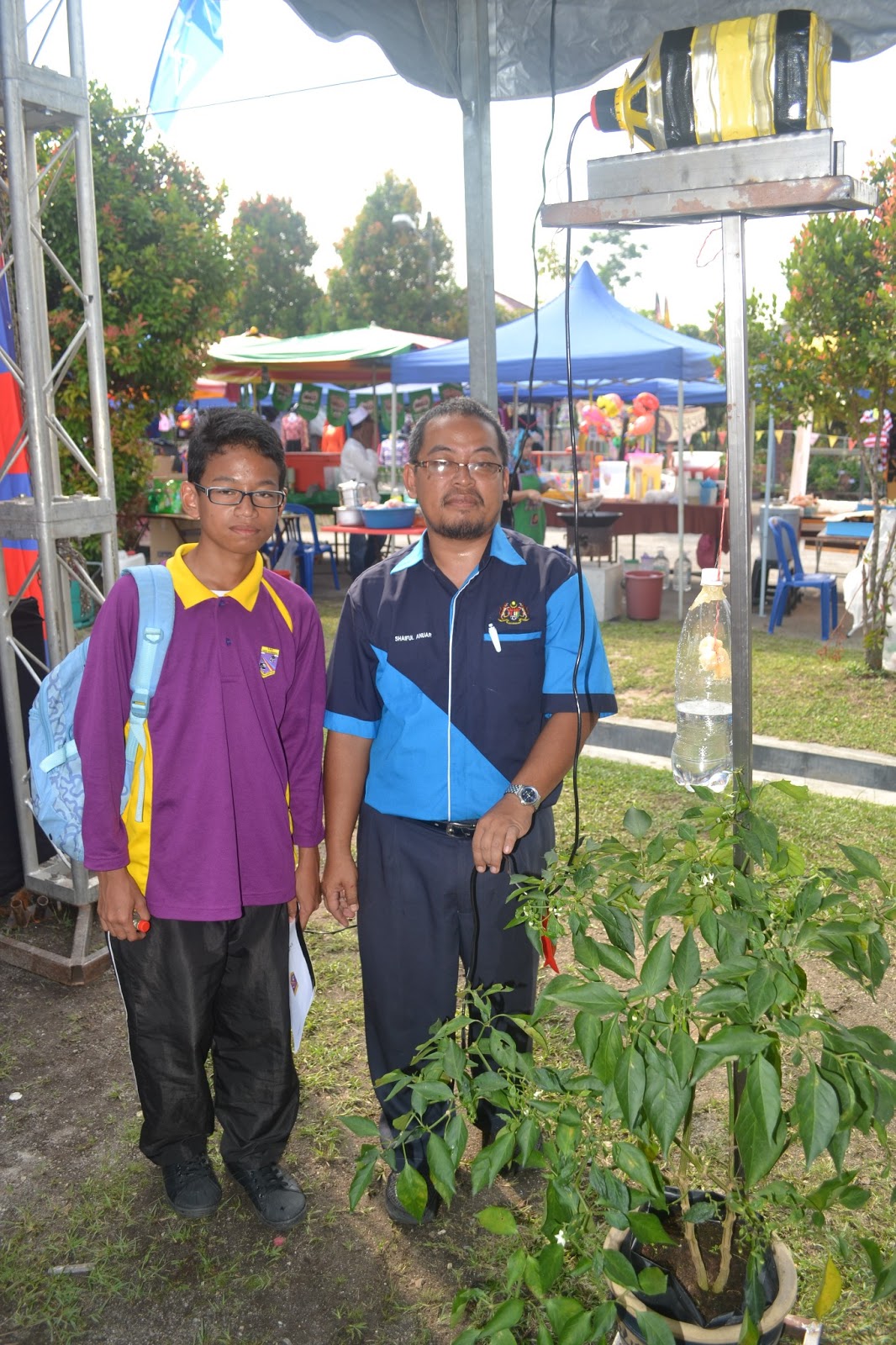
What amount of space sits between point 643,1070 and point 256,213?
42164mm

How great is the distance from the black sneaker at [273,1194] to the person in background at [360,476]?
854cm

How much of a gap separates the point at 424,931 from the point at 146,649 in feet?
2.89

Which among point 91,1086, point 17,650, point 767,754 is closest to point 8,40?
point 17,650

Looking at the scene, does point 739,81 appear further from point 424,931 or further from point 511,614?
point 424,931

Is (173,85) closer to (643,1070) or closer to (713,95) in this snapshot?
(713,95)

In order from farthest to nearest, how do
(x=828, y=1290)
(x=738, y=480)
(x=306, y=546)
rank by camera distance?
(x=306, y=546), (x=738, y=480), (x=828, y=1290)

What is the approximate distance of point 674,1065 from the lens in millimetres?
1440

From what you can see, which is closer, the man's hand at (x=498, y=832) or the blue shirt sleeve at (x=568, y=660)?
the man's hand at (x=498, y=832)

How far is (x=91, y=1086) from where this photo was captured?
10.6 feet

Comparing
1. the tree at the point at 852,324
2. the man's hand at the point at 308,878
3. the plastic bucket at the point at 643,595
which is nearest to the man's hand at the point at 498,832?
the man's hand at the point at 308,878

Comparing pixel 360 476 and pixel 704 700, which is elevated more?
pixel 360 476

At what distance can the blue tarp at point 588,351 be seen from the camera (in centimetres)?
1062

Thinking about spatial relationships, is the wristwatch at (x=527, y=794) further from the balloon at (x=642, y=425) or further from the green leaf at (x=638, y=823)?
the balloon at (x=642, y=425)

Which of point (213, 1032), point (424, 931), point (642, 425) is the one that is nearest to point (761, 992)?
point (424, 931)
